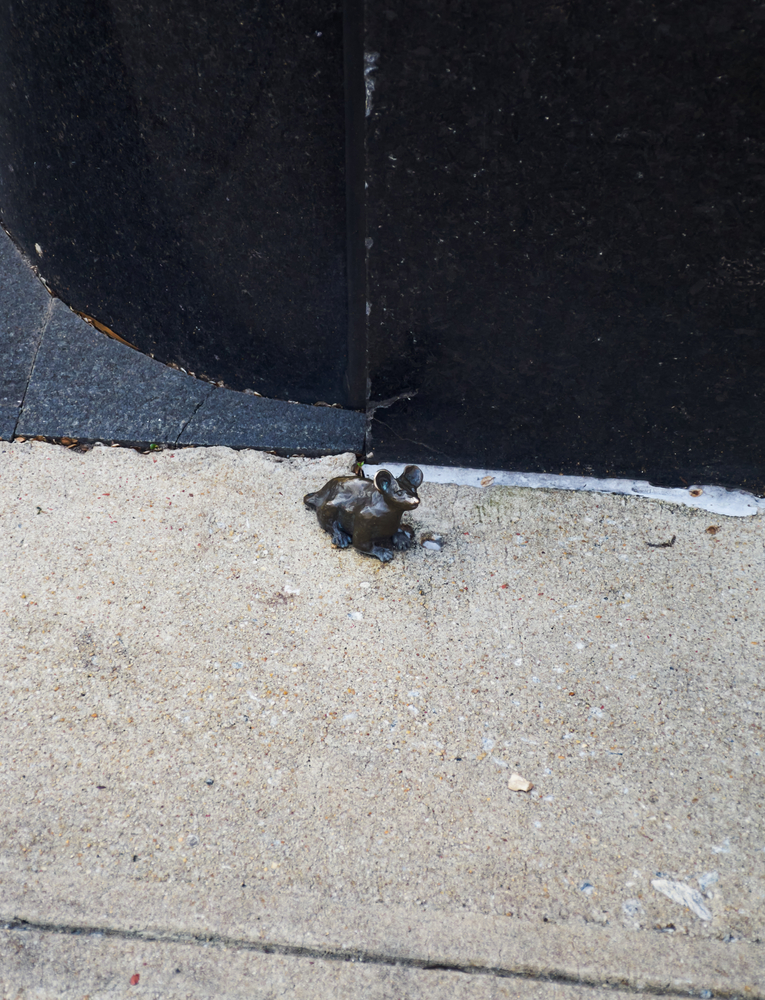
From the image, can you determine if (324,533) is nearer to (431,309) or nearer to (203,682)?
(203,682)

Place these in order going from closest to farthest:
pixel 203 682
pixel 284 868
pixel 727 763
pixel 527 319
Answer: pixel 284 868 → pixel 727 763 → pixel 203 682 → pixel 527 319

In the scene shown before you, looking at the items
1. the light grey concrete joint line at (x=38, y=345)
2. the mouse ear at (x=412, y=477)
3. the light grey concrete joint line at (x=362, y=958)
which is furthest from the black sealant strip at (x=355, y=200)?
the light grey concrete joint line at (x=362, y=958)

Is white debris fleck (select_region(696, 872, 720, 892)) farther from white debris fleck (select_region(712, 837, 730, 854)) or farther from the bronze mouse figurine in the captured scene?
the bronze mouse figurine

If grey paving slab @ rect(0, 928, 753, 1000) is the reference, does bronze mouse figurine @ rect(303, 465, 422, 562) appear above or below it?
above

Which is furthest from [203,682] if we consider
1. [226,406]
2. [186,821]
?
[226,406]

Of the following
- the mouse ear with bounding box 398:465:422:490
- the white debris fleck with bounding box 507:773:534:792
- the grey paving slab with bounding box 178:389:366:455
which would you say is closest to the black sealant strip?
the grey paving slab with bounding box 178:389:366:455

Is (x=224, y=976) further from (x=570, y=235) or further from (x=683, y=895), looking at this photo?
(x=570, y=235)
